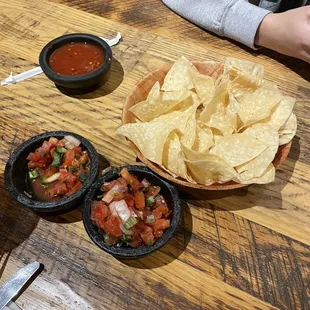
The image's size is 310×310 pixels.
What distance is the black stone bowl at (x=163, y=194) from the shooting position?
1.12 meters

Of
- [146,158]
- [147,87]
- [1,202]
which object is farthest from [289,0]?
[1,202]

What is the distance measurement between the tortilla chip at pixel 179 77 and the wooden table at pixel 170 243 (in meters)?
0.25

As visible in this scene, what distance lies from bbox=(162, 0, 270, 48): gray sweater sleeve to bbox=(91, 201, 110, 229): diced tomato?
1.01m

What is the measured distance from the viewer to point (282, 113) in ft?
4.42

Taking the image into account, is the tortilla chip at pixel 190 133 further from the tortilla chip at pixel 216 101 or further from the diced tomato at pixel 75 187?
the diced tomato at pixel 75 187

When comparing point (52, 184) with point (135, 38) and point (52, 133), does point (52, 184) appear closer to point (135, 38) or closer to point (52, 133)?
point (52, 133)

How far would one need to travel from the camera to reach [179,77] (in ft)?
4.82

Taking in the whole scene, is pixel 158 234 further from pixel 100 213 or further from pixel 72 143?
pixel 72 143

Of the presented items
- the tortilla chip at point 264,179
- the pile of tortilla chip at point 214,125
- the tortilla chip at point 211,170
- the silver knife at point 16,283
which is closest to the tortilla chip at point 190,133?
the pile of tortilla chip at point 214,125

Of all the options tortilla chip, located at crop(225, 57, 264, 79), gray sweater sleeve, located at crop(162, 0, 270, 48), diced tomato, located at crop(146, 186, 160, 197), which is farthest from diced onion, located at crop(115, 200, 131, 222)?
gray sweater sleeve, located at crop(162, 0, 270, 48)

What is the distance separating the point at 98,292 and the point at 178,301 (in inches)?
9.0

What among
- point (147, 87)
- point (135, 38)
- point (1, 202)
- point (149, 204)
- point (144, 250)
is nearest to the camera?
point (144, 250)

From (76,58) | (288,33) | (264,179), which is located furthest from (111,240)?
(288,33)

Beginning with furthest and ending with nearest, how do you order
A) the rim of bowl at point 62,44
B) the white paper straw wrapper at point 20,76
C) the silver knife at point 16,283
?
the white paper straw wrapper at point 20,76
the rim of bowl at point 62,44
the silver knife at point 16,283
